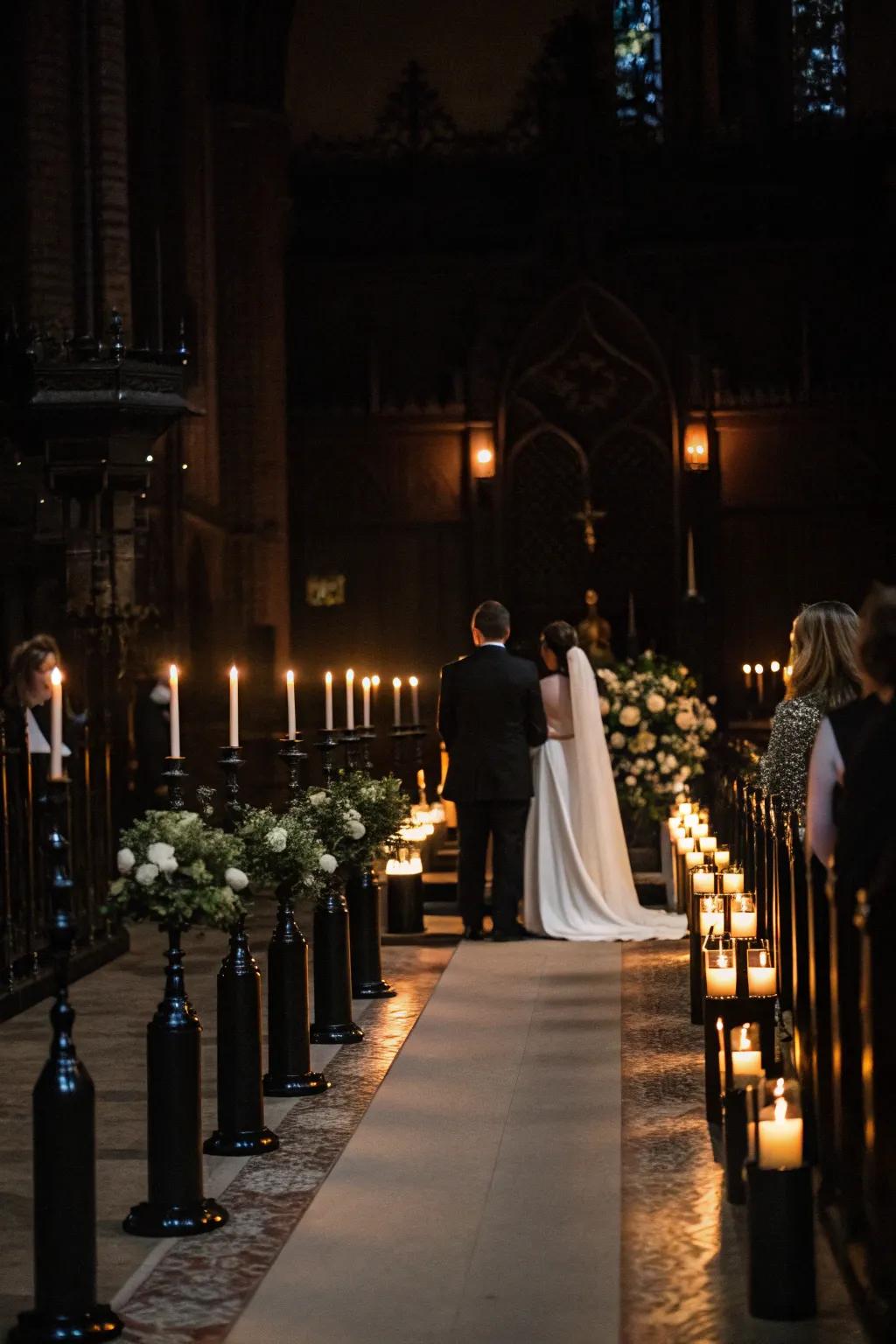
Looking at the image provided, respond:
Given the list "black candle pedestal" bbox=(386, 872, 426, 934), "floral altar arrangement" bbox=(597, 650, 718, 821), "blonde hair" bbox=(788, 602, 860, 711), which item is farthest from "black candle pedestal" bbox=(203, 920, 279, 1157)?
"floral altar arrangement" bbox=(597, 650, 718, 821)

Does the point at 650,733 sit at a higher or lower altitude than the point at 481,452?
lower

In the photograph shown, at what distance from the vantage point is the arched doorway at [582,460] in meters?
19.4

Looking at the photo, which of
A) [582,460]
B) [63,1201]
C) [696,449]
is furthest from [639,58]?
[63,1201]

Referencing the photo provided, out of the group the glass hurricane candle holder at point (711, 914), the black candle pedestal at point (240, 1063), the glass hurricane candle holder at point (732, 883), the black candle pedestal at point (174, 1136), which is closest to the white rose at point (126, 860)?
the black candle pedestal at point (174, 1136)

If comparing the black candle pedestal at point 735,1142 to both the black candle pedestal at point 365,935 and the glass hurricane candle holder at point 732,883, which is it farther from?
the black candle pedestal at point 365,935

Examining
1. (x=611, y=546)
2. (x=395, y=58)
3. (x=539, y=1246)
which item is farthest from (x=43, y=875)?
(x=395, y=58)

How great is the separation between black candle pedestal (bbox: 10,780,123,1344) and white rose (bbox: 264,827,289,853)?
205 cm

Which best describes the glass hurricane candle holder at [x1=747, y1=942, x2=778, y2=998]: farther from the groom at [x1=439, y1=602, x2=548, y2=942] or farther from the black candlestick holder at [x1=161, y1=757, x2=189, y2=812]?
the groom at [x1=439, y1=602, x2=548, y2=942]

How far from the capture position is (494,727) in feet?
34.8

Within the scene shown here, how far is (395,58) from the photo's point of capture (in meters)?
22.0

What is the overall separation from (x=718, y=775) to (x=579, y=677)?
237 cm

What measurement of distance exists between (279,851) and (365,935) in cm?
265

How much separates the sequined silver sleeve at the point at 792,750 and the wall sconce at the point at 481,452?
1232 centimetres

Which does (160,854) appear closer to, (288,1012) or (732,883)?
(288,1012)
